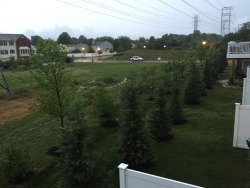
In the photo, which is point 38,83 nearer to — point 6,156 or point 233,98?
point 6,156

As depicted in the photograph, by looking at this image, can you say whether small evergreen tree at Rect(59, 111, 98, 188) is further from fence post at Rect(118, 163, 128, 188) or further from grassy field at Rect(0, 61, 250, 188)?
fence post at Rect(118, 163, 128, 188)

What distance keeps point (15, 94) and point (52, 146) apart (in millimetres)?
14165

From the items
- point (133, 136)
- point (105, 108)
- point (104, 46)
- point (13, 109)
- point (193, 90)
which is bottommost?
point (13, 109)

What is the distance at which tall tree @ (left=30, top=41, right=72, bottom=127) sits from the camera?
1027cm

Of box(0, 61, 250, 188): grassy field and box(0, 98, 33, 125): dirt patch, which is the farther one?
box(0, 98, 33, 125): dirt patch

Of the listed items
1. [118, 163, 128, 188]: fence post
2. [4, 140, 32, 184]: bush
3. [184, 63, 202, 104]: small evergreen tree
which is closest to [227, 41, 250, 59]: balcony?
[184, 63, 202, 104]: small evergreen tree

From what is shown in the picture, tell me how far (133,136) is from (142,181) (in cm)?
341

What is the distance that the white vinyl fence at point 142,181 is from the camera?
163 inches

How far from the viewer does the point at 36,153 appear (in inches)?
409

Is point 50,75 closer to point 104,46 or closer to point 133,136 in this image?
point 133,136

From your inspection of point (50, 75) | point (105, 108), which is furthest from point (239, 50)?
point (50, 75)

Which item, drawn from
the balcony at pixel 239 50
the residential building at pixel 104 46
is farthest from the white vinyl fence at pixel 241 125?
the residential building at pixel 104 46

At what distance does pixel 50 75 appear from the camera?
1046 centimetres

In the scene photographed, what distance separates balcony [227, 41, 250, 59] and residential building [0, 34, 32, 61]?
61.4 meters
